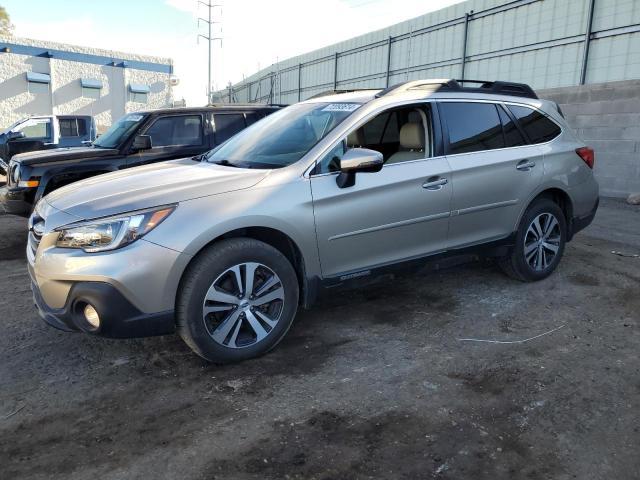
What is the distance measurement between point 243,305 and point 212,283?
269 millimetres

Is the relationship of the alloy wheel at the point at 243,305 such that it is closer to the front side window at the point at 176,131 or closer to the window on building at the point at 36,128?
the front side window at the point at 176,131

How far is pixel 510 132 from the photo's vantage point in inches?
183

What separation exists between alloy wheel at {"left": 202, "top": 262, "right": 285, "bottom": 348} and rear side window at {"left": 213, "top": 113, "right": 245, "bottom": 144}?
4358 millimetres

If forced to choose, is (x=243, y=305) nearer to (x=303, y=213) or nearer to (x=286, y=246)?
(x=286, y=246)

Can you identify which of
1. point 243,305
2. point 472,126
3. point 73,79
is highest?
point 73,79

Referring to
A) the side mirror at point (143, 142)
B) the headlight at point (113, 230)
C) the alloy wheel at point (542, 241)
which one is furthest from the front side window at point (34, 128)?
the alloy wheel at point (542, 241)

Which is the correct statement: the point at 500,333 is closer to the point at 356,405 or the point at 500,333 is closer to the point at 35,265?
the point at 356,405

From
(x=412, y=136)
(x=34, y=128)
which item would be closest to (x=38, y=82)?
(x=34, y=128)

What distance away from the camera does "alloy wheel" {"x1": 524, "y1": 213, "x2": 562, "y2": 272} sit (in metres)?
4.82

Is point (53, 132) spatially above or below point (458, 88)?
below

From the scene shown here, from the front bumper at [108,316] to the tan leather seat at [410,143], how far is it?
2.07 meters

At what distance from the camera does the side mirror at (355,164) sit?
3.46 meters

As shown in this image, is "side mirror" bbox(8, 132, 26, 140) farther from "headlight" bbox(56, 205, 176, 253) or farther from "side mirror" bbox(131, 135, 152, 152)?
"headlight" bbox(56, 205, 176, 253)

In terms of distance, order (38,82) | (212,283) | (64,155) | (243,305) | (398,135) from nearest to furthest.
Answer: (212,283) < (243,305) < (398,135) < (64,155) < (38,82)
